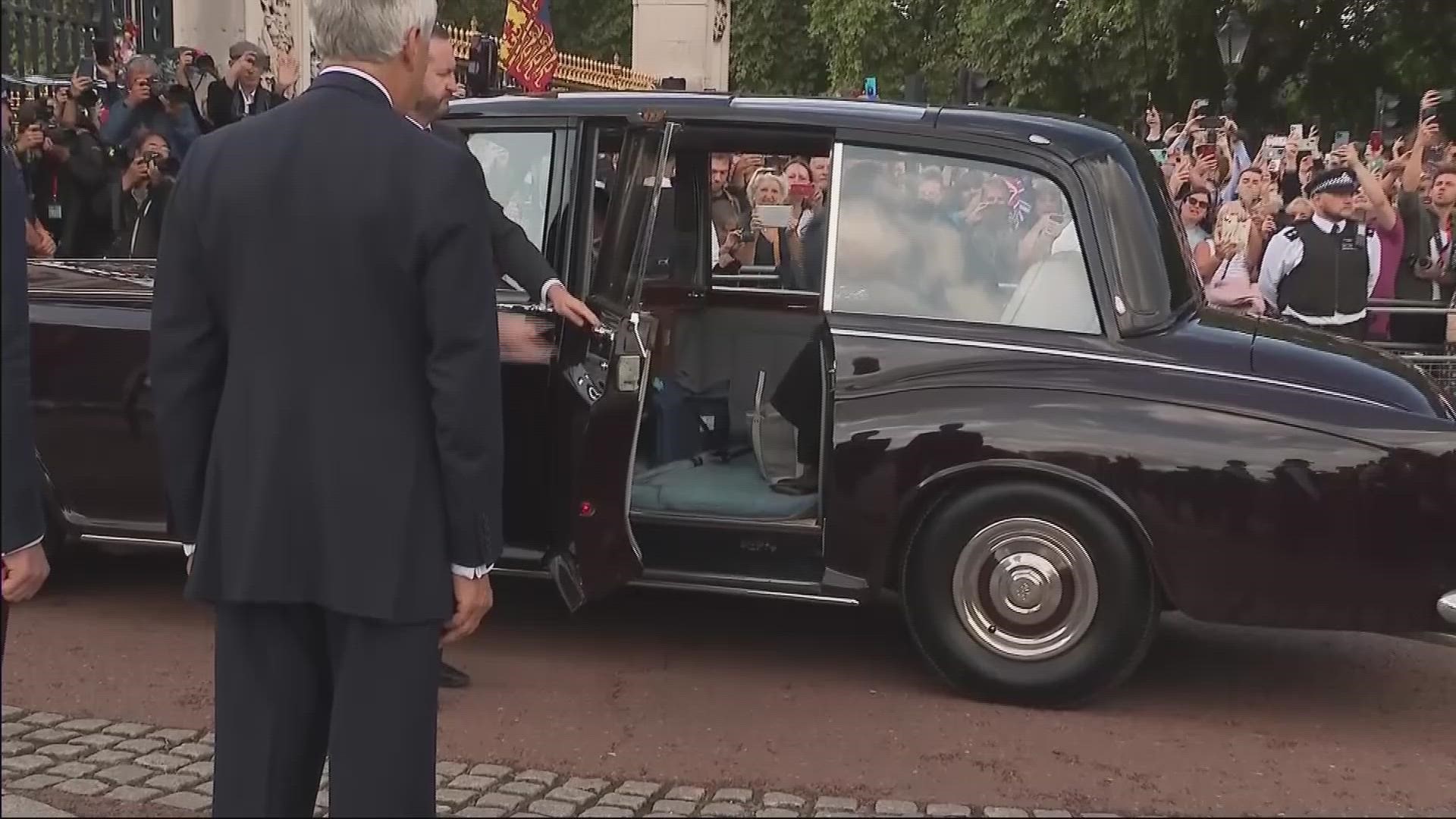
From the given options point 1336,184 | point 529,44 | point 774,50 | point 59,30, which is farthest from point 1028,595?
point 774,50

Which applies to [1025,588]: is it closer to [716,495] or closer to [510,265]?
[716,495]

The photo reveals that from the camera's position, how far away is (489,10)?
160ft

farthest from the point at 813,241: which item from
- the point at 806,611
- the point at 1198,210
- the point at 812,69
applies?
the point at 812,69

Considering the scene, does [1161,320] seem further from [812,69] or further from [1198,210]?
[812,69]

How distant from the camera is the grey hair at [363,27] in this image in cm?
294

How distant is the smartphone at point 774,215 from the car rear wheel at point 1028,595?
6.41ft

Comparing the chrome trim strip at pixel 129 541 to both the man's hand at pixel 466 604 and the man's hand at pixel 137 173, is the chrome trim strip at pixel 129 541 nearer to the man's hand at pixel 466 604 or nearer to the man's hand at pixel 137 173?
the man's hand at pixel 466 604

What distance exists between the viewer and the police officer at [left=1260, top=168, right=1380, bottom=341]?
932 cm

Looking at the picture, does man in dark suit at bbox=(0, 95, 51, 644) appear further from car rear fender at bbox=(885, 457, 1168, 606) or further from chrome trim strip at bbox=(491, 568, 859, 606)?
car rear fender at bbox=(885, 457, 1168, 606)

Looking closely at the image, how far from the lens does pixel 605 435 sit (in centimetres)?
528

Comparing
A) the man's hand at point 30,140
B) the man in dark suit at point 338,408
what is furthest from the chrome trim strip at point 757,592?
the man's hand at point 30,140

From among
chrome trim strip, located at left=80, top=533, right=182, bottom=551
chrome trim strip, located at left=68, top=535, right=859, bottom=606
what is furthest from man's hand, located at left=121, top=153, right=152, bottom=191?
chrome trim strip, located at left=68, top=535, right=859, bottom=606

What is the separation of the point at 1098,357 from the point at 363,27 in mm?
3019

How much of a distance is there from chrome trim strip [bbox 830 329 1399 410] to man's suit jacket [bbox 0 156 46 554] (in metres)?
3.09
